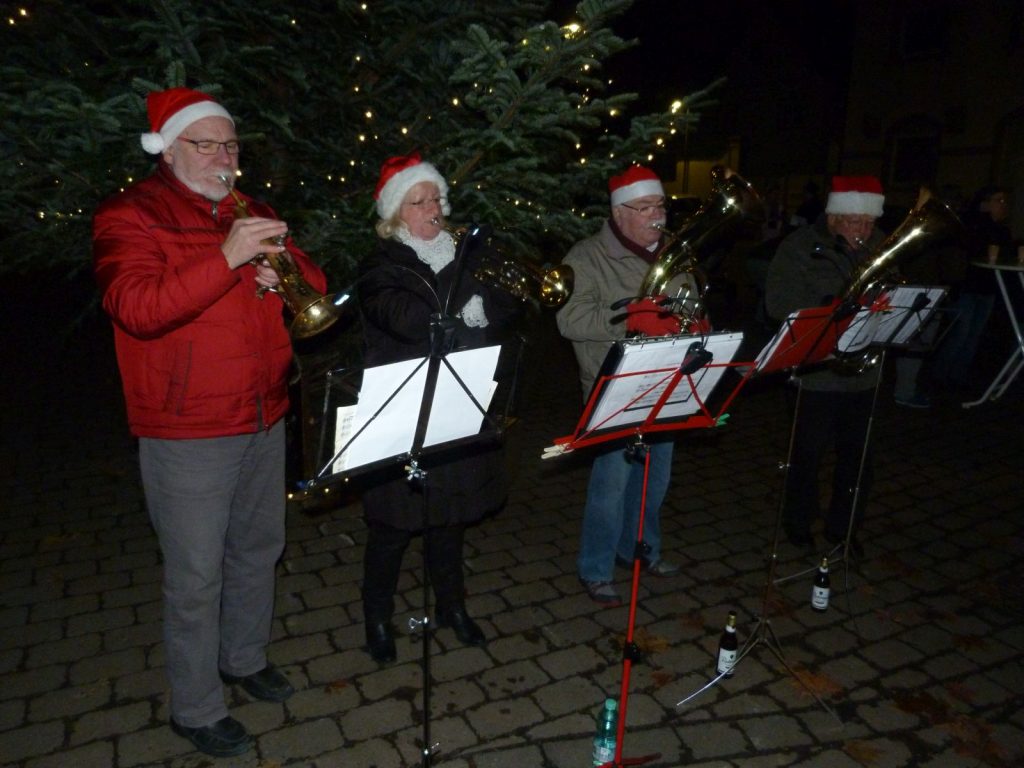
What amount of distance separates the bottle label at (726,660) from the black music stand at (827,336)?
0.11 feet

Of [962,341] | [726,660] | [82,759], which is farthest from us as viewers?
[962,341]

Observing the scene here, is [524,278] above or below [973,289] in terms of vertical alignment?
above

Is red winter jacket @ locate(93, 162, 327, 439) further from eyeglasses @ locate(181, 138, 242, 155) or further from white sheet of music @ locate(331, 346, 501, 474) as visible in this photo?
white sheet of music @ locate(331, 346, 501, 474)

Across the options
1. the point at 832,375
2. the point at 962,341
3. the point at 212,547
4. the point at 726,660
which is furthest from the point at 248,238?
the point at 962,341

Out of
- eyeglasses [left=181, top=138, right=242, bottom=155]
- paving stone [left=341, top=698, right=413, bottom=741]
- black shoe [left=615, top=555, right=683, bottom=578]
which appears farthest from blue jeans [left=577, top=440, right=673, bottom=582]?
eyeglasses [left=181, top=138, right=242, bottom=155]

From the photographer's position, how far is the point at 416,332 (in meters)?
3.11

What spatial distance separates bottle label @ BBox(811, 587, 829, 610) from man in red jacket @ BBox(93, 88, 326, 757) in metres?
2.91

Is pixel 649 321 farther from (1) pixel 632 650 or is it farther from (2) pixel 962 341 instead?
(2) pixel 962 341

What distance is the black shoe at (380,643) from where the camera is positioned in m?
3.75

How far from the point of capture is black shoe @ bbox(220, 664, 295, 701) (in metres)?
3.46

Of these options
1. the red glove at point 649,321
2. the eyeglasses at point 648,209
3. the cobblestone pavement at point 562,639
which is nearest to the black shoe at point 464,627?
the cobblestone pavement at point 562,639

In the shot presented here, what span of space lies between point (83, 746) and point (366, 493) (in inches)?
58.9

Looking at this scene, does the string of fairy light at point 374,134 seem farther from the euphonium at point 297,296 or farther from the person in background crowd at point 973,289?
the person in background crowd at point 973,289

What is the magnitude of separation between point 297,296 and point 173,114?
0.78 m
